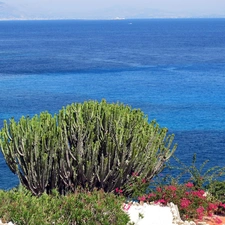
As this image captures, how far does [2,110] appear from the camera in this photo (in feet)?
127

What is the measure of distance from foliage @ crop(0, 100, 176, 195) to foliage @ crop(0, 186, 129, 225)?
2587 millimetres

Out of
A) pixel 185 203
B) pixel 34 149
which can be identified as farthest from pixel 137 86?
pixel 185 203

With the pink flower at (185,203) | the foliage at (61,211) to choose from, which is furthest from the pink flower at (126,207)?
the pink flower at (185,203)

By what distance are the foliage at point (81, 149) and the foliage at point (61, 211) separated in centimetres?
259

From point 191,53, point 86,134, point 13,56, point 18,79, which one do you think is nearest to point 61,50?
point 13,56

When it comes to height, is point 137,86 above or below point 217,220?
below

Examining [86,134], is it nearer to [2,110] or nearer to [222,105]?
[2,110]

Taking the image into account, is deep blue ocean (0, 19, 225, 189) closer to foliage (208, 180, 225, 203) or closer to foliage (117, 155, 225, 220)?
foliage (117, 155, 225, 220)

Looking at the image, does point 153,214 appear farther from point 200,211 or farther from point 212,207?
point 212,207

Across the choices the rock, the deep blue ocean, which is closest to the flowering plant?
the rock

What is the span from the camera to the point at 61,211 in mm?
8398

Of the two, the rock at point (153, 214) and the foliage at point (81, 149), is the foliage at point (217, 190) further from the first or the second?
the rock at point (153, 214)

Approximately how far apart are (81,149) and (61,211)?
329 centimetres

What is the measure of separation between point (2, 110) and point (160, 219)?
101 feet
